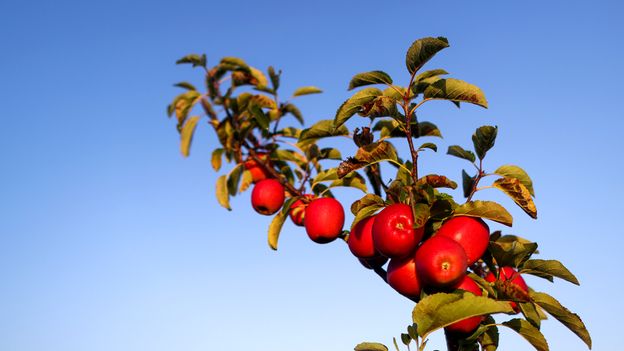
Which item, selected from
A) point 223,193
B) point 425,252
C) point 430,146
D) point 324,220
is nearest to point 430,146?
point 430,146

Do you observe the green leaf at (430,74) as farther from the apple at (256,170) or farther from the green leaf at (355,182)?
the apple at (256,170)

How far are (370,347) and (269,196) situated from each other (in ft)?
6.38

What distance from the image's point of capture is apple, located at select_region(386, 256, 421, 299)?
9.59 ft

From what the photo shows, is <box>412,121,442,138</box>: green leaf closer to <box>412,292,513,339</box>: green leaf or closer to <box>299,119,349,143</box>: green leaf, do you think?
<box>299,119,349,143</box>: green leaf

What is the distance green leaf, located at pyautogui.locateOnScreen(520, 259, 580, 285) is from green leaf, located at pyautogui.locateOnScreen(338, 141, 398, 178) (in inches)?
38.2

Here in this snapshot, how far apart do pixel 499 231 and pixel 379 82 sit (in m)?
1.24

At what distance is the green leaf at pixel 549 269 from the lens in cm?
→ 300

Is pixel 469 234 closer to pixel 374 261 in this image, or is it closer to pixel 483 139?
pixel 483 139

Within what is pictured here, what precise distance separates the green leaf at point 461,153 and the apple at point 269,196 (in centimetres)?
179

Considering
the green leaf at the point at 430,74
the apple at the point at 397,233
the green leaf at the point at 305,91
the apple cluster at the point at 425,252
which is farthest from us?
the green leaf at the point at 305,91

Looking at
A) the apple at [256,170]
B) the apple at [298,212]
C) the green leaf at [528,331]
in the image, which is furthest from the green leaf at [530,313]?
the apple at [256,170]

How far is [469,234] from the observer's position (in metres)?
2.90

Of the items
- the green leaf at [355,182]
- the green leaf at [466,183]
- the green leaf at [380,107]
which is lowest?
the green leaf at [466,183]

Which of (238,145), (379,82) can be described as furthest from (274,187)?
(379,82)
